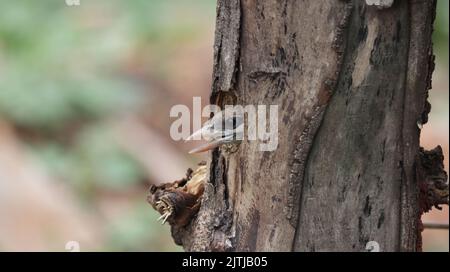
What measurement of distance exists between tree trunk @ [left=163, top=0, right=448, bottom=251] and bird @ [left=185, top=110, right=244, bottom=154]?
0.06ft

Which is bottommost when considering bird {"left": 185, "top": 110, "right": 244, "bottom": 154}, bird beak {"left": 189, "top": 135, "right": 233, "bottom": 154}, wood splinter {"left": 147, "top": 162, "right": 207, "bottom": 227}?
wood splinter {"left": 147, "top": 162, "right": 207, "bottom": 227}

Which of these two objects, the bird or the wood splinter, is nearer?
the bird

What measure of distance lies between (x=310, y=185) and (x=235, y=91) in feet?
0.54

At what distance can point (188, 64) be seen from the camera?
10.9 feet

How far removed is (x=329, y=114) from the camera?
1.09 meters

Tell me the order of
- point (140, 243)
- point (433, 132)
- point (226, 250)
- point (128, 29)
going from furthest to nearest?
point (128, 29) → point (433, 132) → point (140, 243) → point (226, 250)

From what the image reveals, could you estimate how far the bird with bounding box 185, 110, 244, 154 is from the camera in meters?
1.14

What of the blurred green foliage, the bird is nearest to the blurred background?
the blurred green foliage

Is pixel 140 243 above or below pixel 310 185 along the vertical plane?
above

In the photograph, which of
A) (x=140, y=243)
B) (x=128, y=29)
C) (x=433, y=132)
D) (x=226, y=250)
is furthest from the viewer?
(x=128, y=29)

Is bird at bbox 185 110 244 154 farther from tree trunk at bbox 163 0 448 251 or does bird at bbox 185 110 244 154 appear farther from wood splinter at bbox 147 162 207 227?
wood splinter at bbox 147 162 207 227

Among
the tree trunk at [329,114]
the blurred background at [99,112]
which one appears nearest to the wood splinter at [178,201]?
the tree trunk at [329,114]
